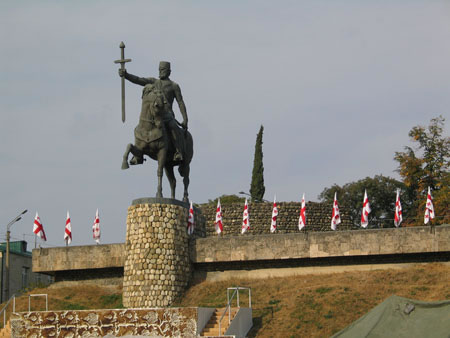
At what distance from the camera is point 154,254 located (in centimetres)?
2800

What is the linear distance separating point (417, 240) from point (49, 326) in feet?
38.9

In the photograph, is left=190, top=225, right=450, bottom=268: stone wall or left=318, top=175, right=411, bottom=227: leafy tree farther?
left=318, top=175, right=411, bottom=227: leafy tree

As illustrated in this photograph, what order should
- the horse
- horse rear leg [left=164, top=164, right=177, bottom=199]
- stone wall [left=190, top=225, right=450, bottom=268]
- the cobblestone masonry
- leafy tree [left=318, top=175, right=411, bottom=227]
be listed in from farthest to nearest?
leafy tree [left=318, top=175, right=411, bottom=227], horse rear leg [left=164, top=164, right=177, bottom=199], the horse, stone wall [left=190, top=225, right=450, bottom=268], the cobblestone masonry

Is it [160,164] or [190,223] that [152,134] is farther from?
[190,223]

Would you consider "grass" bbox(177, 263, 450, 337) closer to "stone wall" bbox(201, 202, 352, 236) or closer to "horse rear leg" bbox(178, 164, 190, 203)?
"horse rear leg" bbox(178, 164, 190, 203)

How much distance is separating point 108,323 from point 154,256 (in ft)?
14.3

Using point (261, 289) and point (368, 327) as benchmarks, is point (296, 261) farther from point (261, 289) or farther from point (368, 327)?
point (368, 327)

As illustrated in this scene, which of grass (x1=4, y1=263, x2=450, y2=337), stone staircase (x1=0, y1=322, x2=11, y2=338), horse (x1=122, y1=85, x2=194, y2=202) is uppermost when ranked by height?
horse (x1=122, y1=85, x2=194, y2=202)

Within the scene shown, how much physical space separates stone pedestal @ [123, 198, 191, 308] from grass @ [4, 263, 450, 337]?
805 mm

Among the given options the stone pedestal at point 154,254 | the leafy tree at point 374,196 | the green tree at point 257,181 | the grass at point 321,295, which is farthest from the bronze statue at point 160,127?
the leafy tree at point 374,196

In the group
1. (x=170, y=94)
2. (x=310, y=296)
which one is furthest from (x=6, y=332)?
(x=170, y=94)

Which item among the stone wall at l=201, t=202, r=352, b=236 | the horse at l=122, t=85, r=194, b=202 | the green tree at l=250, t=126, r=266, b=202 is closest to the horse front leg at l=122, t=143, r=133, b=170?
the horse at l=122, t=85, r=194, b=202

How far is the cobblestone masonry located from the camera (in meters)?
27.7

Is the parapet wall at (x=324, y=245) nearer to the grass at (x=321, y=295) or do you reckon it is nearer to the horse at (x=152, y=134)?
the grass at (x=321, y=295)
